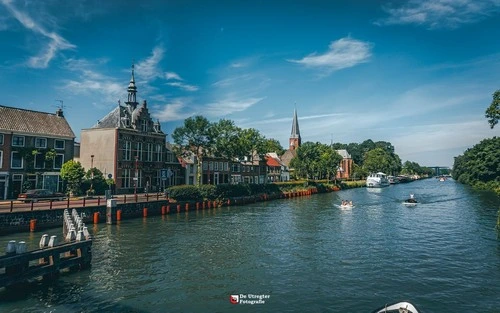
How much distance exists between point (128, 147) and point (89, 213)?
2477 cm

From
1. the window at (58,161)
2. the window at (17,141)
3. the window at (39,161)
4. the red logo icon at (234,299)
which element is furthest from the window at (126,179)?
the red logo icon at (234,299)

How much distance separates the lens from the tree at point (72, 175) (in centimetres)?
5059

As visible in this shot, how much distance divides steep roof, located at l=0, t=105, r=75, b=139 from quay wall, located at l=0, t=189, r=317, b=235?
19400mm

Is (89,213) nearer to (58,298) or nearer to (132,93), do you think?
(58,298)

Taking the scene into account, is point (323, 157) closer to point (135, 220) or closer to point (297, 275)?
point (135, 220)

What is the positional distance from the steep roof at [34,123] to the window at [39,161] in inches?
129

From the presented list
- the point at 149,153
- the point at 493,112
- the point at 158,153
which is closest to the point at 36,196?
the point at 149,153

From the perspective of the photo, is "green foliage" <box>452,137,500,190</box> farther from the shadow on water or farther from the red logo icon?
the shadow on water

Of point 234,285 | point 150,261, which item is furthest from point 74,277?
point 234,285

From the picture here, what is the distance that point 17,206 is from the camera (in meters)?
37.8

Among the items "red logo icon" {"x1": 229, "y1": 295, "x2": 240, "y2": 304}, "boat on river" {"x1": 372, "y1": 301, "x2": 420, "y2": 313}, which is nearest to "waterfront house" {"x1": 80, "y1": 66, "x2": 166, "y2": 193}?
"red logo icon" {"x1": 229, "y1": 295, "x2": 240, "y2": 304}

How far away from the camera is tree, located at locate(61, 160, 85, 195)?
1992 inches

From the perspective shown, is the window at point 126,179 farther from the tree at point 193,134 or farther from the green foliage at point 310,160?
the green foliage at point 310,160

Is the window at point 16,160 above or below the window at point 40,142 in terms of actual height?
below
